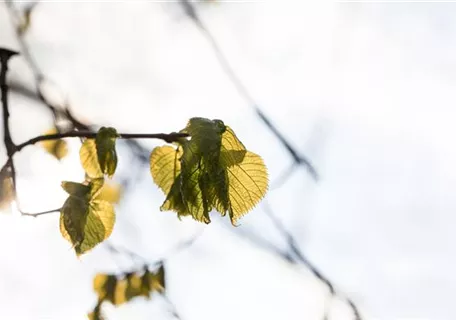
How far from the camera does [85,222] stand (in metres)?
0.48

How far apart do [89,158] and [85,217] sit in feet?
0.16

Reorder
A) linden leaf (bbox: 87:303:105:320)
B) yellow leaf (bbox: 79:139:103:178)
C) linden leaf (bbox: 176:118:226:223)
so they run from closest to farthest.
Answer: linden leaf (bbox: 176:118:226:223), yellow leaf (bbox: 79:139:103:178), linden leaf (bbox: 87:303:105:320)

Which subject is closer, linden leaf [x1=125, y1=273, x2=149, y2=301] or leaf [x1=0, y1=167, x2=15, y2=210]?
leaf [x1=0, y1=167, x2=15, y2=210]

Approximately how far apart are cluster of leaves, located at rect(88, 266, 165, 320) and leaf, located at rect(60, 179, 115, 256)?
0.69 ft

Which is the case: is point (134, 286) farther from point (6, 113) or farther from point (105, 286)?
point (6, 113)

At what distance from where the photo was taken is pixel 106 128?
18.3 inches

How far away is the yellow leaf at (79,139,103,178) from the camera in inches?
20.0

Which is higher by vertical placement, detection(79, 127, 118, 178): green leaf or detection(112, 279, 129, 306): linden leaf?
detection(79, 127, 118, 178): green leaf

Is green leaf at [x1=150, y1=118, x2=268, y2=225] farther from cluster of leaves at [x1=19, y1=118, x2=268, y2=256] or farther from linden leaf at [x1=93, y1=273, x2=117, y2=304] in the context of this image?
linden leaf at [x1=93, y1=273, x2=117, y2=304]

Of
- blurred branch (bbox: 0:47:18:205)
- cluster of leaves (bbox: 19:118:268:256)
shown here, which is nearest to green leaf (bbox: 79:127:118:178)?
cluster of leaves (bbox: 19:118:268:256)

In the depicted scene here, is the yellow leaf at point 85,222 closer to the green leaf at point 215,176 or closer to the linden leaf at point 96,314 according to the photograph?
the green leaf at point 215,176

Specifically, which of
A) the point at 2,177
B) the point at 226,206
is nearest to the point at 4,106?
the point at 2,177

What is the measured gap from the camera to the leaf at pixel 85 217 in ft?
Answer: 1.54

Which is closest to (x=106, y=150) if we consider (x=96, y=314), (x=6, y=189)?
(x=6, y=189)
